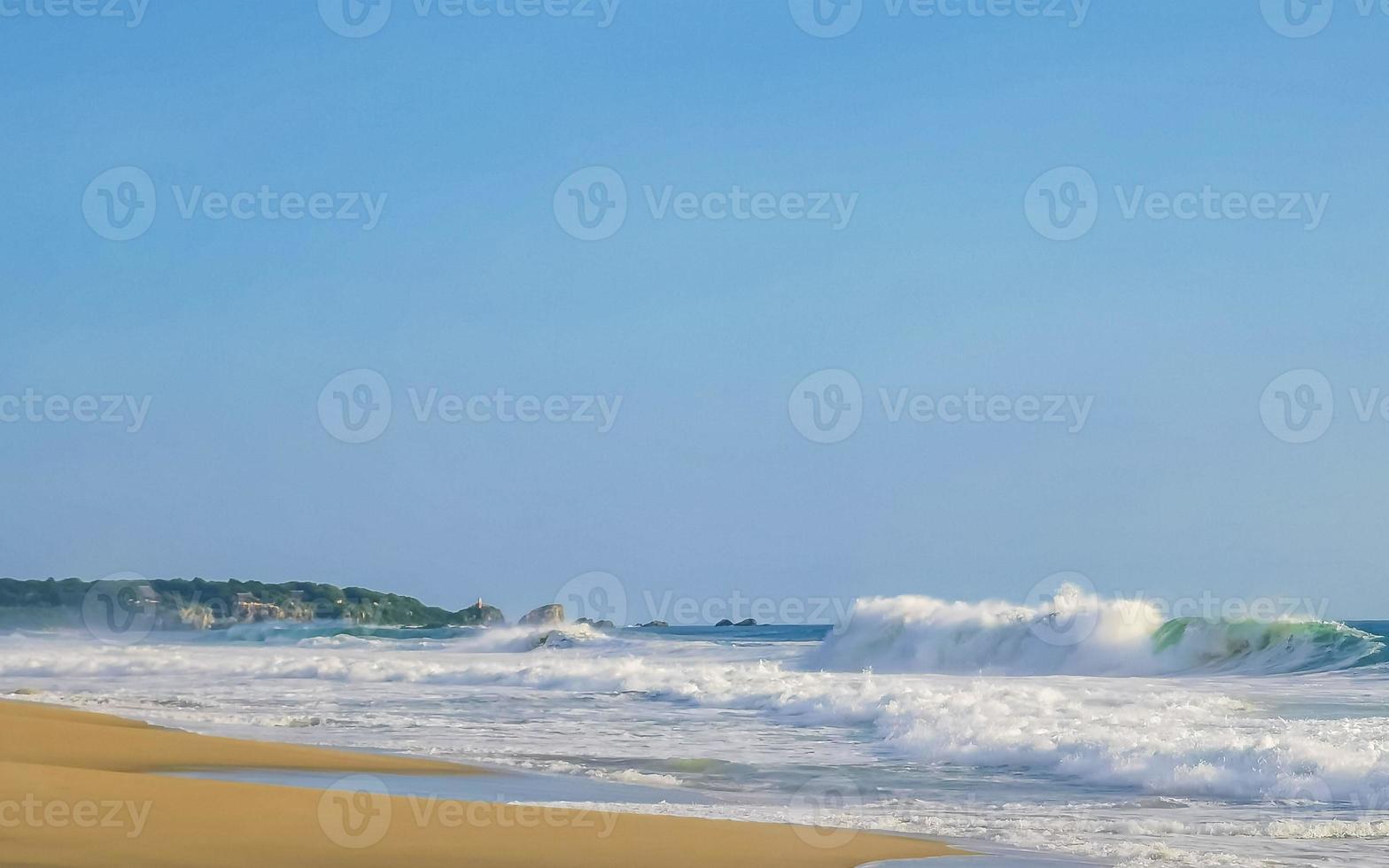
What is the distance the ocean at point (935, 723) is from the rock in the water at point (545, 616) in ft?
74.6

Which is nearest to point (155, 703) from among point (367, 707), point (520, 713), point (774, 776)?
point (367, 707)

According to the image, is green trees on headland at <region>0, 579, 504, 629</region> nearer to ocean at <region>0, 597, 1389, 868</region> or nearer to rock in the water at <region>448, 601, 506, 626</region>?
rock in the water at <region>448, 601, 506, 626</region>

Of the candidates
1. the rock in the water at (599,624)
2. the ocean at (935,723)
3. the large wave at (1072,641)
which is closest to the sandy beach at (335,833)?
the ocean at (935,723)

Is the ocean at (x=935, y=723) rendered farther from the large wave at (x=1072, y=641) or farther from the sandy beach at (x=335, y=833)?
the sandy beach at (x=335, y=833)

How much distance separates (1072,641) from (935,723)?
15142 mm

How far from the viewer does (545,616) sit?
57.8m

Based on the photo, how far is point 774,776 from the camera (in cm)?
1208

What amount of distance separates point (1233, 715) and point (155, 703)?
14995 millimetres

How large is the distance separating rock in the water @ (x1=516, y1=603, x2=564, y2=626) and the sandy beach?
47.0 meters

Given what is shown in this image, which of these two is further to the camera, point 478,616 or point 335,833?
point 478,616

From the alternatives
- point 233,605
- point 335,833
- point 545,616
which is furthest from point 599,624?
point 335,833

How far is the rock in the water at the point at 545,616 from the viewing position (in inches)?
2245

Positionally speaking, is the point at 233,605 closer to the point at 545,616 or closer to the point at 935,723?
the point at 545,616

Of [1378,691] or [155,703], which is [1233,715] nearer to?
[1378,691]
